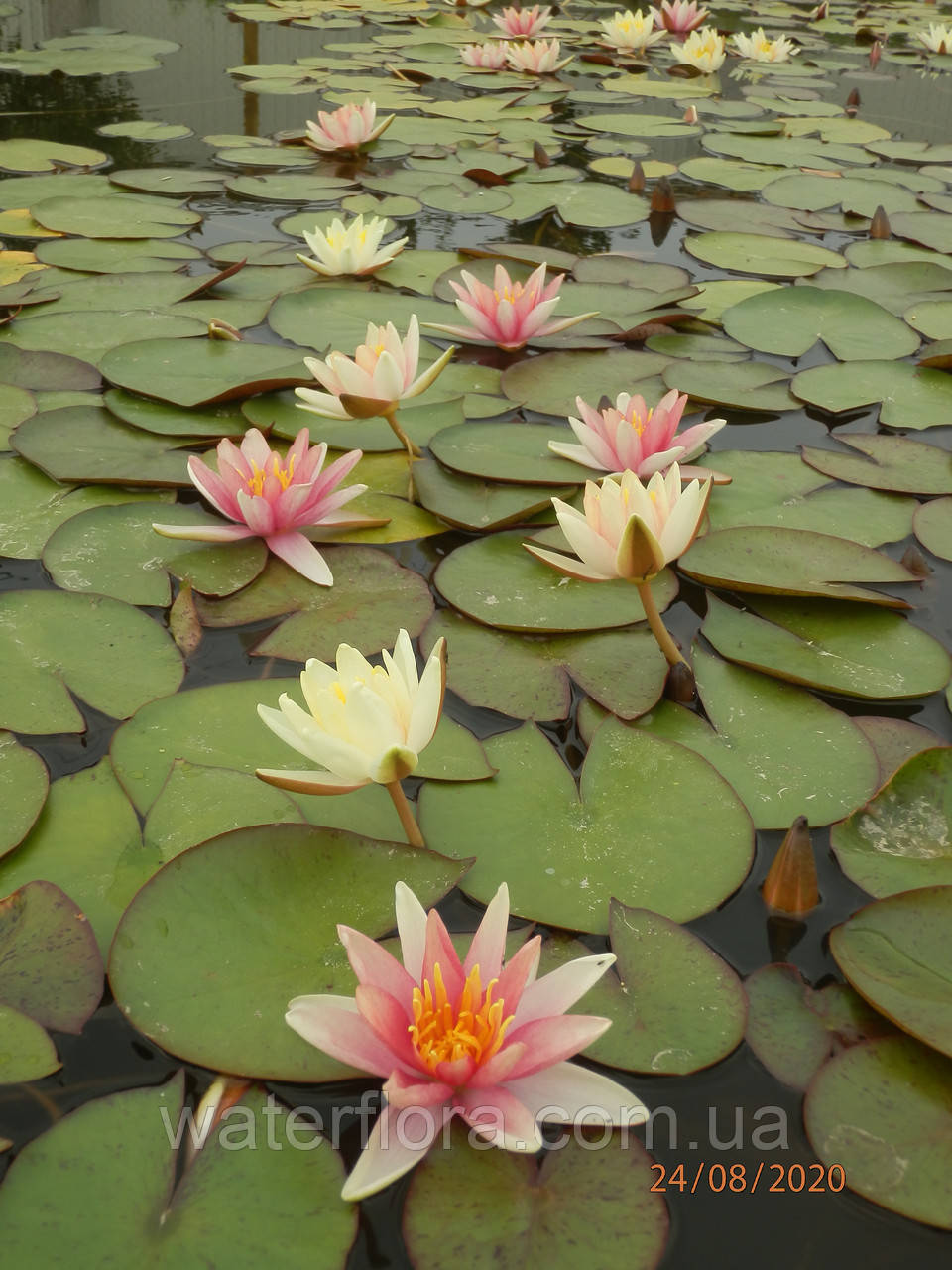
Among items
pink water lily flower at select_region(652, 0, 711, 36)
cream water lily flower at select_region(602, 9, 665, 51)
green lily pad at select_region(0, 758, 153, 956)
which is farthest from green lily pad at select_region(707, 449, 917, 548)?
pink water lily flower at select_region(652, 0, 711, 36)

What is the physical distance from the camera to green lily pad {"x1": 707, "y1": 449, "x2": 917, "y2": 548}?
2.09m

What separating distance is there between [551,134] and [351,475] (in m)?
3.77

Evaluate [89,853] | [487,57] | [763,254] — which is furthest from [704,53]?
[89,853]

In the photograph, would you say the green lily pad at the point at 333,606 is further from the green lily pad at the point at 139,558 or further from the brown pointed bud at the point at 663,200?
the brown pointed bud at the point at 663,200

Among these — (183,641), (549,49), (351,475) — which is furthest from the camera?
(549,49)

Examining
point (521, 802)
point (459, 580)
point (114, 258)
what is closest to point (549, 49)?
point (114, 258)

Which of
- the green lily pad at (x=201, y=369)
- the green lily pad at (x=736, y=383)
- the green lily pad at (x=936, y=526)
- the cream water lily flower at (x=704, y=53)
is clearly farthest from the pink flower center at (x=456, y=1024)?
the cream water lily flower at (x=704, y=53)

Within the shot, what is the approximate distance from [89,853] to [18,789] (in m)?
0.17

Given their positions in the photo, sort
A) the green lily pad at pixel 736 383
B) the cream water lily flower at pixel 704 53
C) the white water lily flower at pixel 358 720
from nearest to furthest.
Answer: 1. the white water lily flower at pixel 358 720
2. the green lily pad at pixel 736 383
3. the cream water lily flower at pixel 704 53

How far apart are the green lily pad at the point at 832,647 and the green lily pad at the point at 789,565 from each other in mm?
48

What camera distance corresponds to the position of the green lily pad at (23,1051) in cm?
108

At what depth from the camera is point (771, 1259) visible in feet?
3.27

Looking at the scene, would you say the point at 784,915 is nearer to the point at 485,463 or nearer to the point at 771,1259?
the point at 771,1259

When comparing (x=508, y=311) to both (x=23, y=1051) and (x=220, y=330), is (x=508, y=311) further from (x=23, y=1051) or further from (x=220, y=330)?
(x=23, y=1051)
